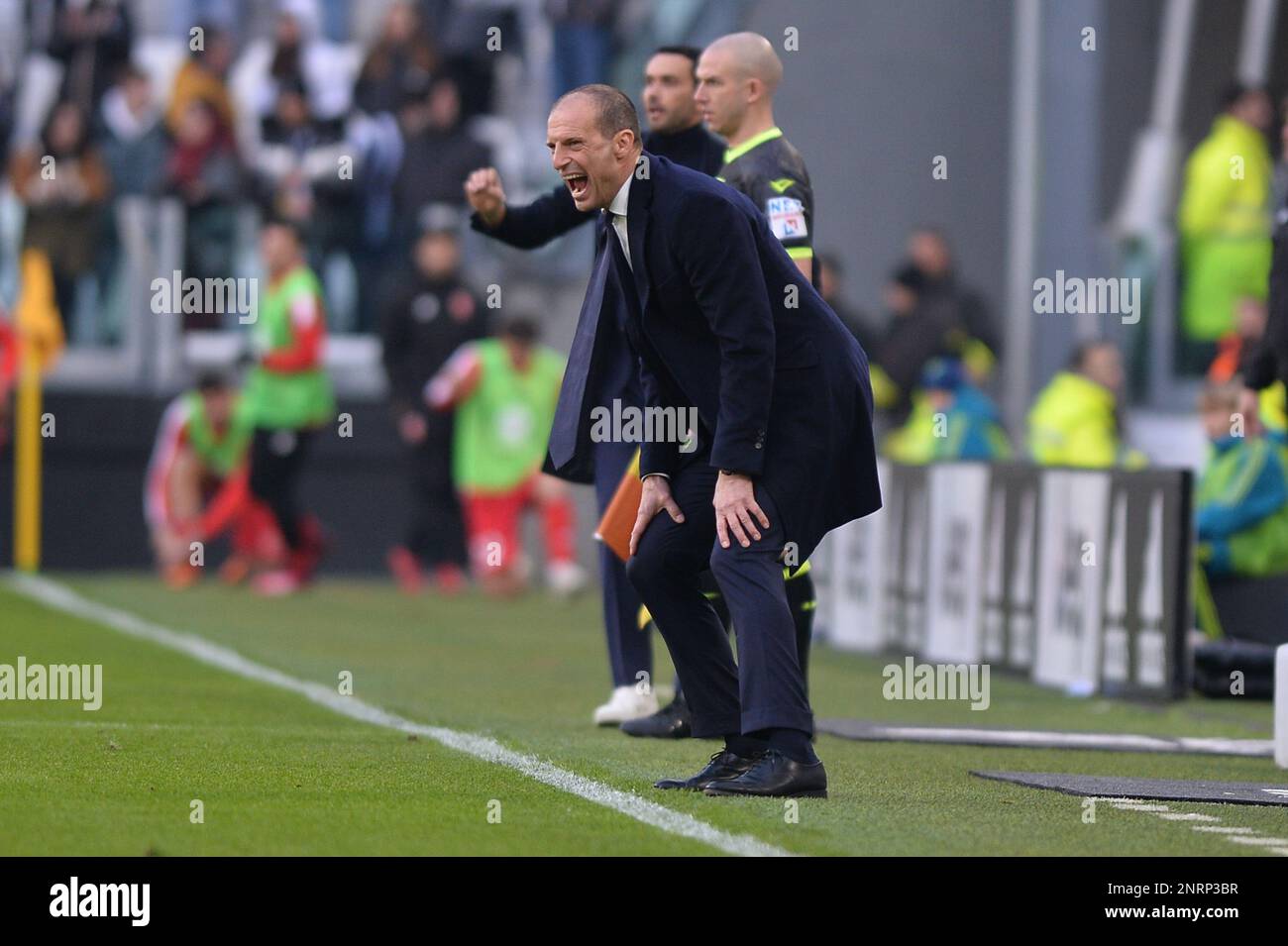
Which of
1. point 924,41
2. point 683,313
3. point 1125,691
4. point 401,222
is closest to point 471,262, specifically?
point 401,222

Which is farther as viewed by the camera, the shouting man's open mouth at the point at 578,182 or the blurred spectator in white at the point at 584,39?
the blurred spectator in white at the point at 584,39

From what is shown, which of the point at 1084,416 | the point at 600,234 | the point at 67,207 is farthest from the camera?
the point at 67,207

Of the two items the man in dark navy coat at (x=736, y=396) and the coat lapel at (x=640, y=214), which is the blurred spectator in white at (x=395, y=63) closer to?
the man in dark navy coat at (x=736, y=396)

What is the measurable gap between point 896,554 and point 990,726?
413 centimetres

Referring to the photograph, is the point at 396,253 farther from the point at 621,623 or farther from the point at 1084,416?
the point at 621,623

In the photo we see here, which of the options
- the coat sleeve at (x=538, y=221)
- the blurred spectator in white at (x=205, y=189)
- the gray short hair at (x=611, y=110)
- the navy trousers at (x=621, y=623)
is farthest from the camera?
the blurred spectator in white at (x=205, y=189)

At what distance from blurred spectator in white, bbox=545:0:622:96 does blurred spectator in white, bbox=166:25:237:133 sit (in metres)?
2.57

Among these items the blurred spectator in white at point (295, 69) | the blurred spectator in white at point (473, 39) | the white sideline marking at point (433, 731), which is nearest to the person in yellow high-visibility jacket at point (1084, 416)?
the white sideline marking at point (433, 731)

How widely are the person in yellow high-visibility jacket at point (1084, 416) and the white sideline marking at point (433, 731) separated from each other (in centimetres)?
527

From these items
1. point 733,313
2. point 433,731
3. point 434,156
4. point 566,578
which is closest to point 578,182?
point 733,313

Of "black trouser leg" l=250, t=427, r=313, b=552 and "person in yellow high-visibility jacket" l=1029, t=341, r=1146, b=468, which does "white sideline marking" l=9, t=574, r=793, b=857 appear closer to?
"black trouser leg" l=250, t=427, r=313, b=552

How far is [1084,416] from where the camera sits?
608 inches

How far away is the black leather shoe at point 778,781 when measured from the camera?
23.1 ft

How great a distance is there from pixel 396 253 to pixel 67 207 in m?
2.47
